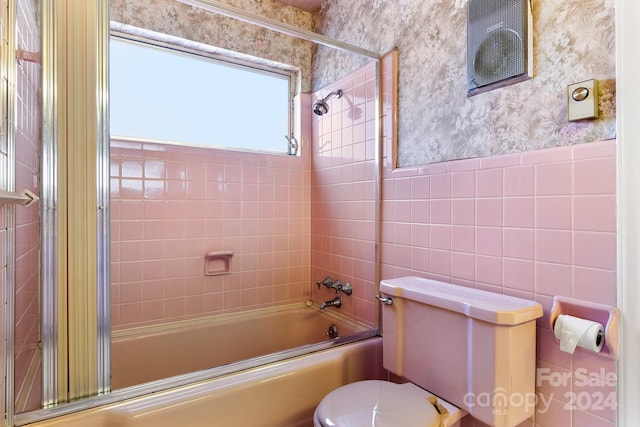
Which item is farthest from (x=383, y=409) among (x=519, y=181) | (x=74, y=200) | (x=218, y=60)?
(x=218, y=60)

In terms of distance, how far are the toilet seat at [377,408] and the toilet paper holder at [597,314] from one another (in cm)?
48

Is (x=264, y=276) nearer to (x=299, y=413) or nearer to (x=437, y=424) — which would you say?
(x=299, y=413)

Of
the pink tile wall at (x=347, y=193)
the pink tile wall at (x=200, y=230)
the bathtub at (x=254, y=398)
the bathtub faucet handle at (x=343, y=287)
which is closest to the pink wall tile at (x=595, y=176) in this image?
the pink tile wall at (x=347, y=193)

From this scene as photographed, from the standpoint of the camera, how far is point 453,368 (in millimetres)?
1108

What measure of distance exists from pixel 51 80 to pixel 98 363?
847mm

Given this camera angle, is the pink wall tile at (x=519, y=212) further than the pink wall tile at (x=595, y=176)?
Yes

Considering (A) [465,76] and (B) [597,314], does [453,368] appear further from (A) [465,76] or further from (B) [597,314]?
(A) [465,76]

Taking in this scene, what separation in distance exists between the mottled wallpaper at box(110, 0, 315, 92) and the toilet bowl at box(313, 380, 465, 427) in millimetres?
1874

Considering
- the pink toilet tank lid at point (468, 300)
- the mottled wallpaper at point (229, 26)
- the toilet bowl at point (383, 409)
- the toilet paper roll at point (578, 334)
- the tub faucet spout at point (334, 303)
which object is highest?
the mottled wallpaper at point (229, 26)

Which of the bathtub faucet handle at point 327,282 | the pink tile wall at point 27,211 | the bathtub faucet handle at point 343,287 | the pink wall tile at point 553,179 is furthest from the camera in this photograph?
the bathtub faucet handle at point 327,282

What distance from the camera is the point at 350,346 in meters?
1.49

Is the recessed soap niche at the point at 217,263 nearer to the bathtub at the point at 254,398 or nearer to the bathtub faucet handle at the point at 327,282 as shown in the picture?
the bathtub faucet handle at the point at 327,282

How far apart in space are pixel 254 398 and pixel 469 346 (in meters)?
0.77

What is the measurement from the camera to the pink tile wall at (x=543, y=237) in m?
0.95
